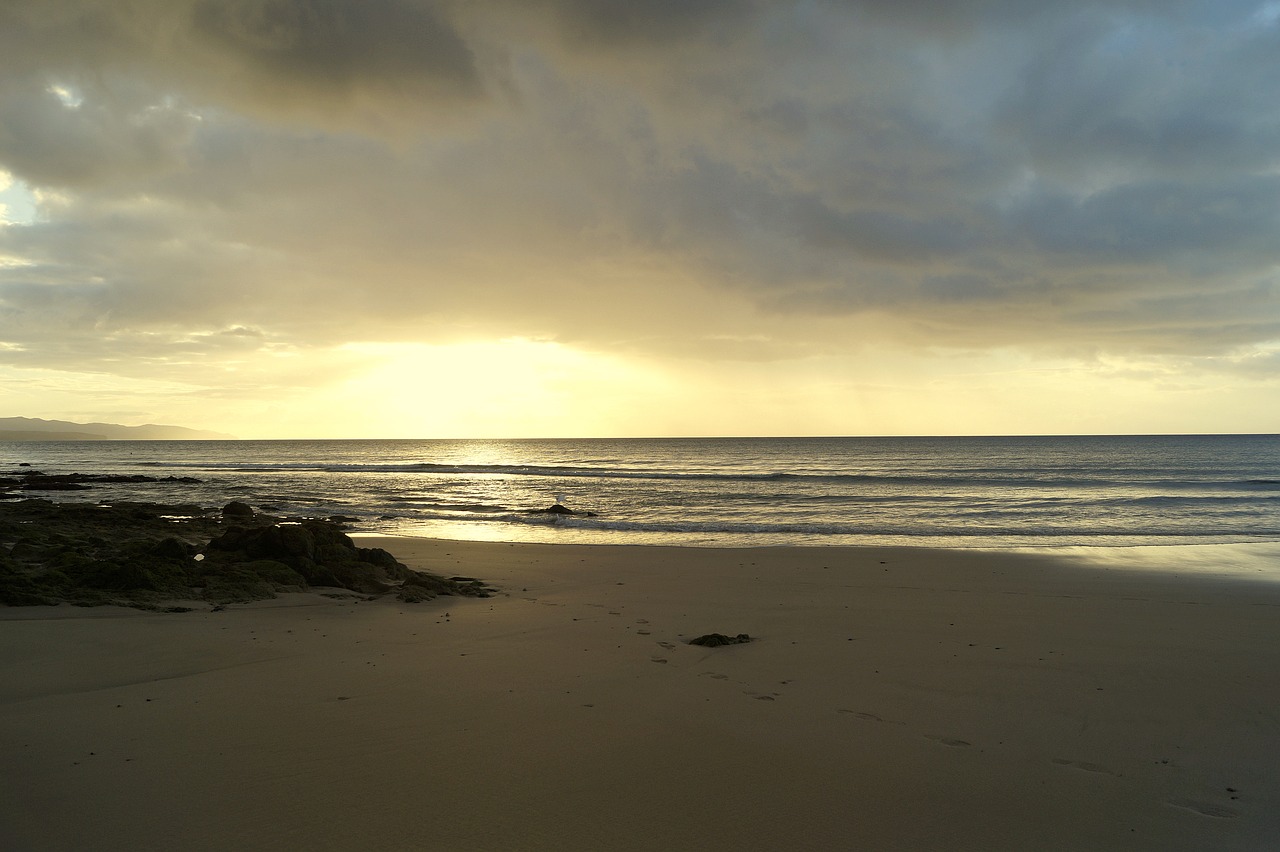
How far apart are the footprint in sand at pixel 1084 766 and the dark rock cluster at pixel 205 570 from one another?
26.3 ft

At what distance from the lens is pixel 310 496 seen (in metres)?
36.2

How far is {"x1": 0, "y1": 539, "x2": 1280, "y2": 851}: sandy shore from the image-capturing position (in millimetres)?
3764

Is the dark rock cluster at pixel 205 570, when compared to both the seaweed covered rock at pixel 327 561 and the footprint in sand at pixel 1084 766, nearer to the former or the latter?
the seaweed covered rock at pixel 327 561

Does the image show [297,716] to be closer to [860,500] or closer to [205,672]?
[205,672]

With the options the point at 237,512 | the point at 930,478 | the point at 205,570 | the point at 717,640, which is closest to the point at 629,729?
the point at 717,640

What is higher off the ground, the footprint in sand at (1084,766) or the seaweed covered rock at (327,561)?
the seaweed covered rock at (327,561)

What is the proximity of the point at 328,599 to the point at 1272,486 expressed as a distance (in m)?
52.5

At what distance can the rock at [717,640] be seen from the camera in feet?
25.6

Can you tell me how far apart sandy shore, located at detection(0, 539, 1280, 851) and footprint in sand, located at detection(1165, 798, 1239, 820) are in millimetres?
17

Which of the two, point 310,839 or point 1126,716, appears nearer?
point 310,839

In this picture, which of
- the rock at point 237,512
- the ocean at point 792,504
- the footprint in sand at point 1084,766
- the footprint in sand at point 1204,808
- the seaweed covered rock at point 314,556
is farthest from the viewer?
the rock at point 237,512

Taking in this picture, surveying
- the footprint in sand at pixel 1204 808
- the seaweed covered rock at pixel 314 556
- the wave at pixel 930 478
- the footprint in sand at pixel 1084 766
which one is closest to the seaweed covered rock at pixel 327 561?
the seaweed covered rock at pixel 314 556

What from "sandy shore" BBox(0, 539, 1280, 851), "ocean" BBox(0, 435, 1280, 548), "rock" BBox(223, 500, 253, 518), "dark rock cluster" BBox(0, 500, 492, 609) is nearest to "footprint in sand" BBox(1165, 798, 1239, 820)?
"sandy shore" BBox(0, 539, 1280, 851)

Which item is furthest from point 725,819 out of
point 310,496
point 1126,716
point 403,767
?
point 310,496
